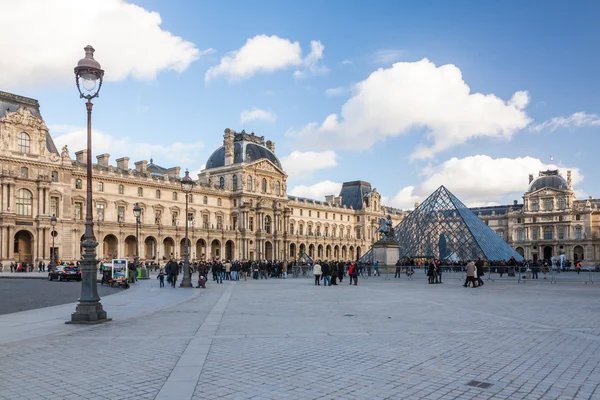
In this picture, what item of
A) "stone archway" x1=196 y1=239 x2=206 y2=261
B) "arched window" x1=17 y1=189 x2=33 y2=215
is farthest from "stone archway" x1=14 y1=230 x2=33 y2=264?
"stone archway" x1=196 y1=239 x2=206 y2=261

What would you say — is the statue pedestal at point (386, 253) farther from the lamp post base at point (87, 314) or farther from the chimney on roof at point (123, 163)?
the chimney on roof at point (123, 163)

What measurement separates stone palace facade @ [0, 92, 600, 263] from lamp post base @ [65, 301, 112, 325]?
3638 centimetres

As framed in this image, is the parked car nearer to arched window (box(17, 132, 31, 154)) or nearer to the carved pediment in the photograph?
arched window (box(17, 132, 31, 154))

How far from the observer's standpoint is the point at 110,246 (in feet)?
206

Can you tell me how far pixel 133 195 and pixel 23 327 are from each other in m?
55.2

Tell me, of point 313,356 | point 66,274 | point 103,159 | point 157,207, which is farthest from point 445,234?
point 313,356

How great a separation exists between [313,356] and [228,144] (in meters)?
73.5

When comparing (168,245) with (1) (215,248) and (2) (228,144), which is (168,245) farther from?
(2) (228,144)

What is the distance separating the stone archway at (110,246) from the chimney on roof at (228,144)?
22828 millimetres

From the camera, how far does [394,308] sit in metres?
15.1

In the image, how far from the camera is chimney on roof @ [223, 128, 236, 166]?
79.7 m

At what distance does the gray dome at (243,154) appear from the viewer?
8025 centimetres

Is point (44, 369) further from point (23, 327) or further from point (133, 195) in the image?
point (133, 195)

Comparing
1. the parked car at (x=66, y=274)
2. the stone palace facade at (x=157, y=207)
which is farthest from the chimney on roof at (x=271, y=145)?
the parked car at (x=66, y=274)
